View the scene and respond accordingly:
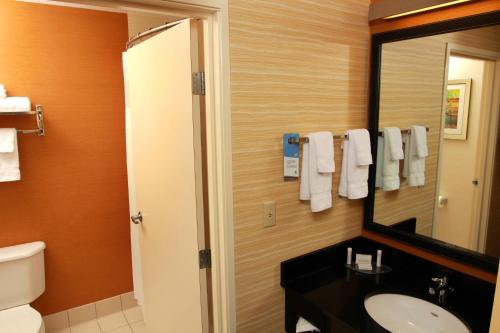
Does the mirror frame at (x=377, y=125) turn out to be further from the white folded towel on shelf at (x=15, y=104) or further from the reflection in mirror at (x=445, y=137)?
the white folded towel on shelf at (x=15, y=104)

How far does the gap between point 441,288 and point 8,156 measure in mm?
2630

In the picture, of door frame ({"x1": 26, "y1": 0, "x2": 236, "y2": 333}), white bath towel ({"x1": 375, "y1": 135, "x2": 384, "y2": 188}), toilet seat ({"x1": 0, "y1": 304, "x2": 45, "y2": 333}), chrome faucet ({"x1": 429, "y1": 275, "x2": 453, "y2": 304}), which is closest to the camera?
door frame ({"x1": 26, "y1": 0, "x2": 236, "y2": 333})

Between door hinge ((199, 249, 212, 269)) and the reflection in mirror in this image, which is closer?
the reflection in mirror

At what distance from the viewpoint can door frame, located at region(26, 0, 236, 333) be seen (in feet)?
4.13

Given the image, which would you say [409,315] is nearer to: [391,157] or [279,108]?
[391,157]

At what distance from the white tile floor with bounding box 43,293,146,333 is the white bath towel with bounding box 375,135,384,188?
218 cm

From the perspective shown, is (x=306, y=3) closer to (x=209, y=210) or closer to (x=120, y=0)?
(x=120, y=0)

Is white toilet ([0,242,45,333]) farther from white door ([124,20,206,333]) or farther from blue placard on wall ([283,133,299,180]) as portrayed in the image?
blue placard on wall ([283,133,299,180])

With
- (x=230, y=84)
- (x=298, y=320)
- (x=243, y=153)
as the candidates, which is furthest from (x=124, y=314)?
(x=230, y=84)

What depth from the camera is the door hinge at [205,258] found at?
61.4 inches

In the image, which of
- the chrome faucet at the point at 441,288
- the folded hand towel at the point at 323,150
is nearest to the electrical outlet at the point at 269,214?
the folded hand towel at the point at 323,150

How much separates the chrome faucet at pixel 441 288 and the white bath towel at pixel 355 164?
19.9 inches

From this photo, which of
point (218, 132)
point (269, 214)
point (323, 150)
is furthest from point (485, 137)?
point (218, 132)

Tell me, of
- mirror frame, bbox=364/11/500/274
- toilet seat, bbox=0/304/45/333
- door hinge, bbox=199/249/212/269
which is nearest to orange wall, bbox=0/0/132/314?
toilet seat, bbox=0/304/45/333
